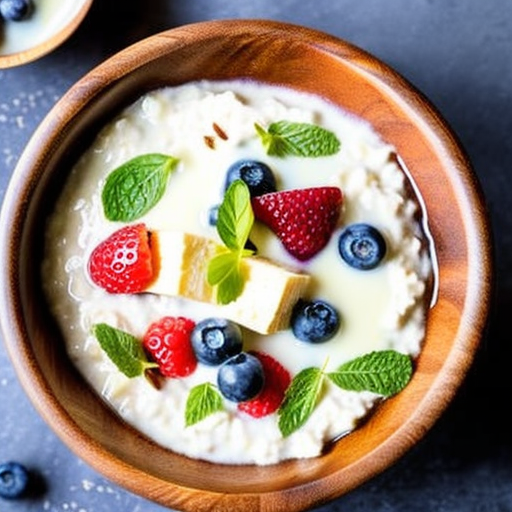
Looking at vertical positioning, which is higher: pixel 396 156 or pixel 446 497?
pixel 396 156

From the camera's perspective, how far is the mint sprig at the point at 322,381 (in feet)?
5.81

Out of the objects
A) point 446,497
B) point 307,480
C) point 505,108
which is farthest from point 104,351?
point 505,108

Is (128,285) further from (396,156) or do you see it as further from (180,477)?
(396,156)

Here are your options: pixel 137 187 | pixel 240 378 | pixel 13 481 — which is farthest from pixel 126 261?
pixel 13 481

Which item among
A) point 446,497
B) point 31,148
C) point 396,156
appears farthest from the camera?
point 446,497

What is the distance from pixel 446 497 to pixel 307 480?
15.0 inches

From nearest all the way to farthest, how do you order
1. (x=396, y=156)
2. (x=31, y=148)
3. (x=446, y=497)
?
(x=31, y=148) → (x=396, y=156) → (x=446, y=497)

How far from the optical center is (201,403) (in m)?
1.76

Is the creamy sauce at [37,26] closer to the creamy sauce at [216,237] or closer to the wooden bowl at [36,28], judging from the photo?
the wooden bowl at [36,28]

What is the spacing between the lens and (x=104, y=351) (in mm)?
1771

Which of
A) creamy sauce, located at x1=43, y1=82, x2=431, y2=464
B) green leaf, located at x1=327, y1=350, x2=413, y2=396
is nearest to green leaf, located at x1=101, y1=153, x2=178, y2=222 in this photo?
creamy sauce, located at x1=43, y1=82, x2=431, y2=464

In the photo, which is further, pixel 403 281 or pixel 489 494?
pixel 489 494

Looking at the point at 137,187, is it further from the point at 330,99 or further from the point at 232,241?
the point at 330,99

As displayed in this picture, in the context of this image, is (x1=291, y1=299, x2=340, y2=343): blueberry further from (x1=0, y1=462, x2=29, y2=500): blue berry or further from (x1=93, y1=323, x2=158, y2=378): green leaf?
(x1=0, y1=462, x2=29, y2=500): blue berry
